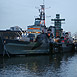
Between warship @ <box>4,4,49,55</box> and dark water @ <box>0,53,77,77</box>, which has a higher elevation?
warship @ <box>4,4,49,55</box>

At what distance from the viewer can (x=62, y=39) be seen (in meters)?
91.7

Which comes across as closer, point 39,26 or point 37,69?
point 37,69

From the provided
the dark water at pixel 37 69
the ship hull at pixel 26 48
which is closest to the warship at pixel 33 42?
the ship hull at pixel 26 48

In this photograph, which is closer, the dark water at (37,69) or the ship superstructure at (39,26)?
the dark water at (37,69)

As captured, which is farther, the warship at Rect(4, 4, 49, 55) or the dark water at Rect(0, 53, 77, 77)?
the warship at Rect(4, 4, 49, 55)

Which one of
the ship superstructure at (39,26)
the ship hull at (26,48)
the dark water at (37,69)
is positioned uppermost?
the ship superstructure at (39,26)

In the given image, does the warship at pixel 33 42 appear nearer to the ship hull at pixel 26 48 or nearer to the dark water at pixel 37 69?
the ship hull at pixel 26 48

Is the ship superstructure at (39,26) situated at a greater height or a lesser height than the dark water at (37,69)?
greater

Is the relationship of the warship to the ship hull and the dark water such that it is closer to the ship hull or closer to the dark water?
the ship hull

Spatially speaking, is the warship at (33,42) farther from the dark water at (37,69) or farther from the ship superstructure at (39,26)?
the dark water at (37,69)

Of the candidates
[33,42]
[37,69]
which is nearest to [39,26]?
[33,42]

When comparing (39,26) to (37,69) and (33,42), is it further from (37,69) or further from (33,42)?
(37,69)

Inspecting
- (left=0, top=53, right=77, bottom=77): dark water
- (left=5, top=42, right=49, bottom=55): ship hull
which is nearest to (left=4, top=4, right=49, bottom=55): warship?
(left=5, top=42, right=49, bottom=55): ship hull

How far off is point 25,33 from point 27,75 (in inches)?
1402
